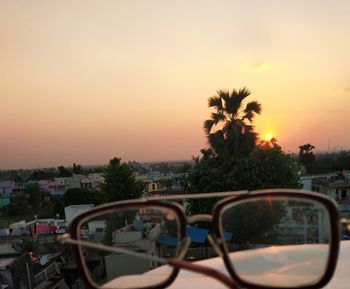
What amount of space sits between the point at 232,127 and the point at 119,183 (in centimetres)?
526

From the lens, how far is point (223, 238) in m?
0.70

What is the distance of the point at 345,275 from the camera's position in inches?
42.7

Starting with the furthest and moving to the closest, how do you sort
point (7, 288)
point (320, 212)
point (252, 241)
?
point (7, 288) < point (252, 241) < point (320, 212)

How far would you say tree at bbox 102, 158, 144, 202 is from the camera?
1345 centimetres

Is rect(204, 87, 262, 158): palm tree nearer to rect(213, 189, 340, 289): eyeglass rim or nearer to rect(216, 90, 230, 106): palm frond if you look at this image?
rect(216, 90, 230, 106): palm frond

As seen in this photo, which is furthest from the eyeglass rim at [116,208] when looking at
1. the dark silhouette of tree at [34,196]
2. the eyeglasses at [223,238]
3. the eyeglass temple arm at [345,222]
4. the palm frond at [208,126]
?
the dark silhouette of tree at [34,196]

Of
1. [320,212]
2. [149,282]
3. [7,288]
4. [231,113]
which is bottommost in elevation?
[7,288]

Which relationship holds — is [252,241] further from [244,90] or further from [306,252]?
[244,90]

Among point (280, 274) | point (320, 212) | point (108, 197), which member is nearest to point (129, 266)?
point (280, 274)

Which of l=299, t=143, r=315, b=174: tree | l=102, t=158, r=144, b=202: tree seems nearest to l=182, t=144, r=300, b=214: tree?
l=102, t=158, r=144, b=202: tree

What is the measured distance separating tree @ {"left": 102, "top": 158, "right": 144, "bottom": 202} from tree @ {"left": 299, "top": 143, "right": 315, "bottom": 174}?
76.7 feet

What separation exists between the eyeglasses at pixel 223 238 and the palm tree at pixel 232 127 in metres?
9.41

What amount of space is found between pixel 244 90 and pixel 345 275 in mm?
9781

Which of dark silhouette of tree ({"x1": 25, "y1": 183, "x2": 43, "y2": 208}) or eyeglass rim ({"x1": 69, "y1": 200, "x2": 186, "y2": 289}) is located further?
dark silhouette of tree ({"x1": 25, "y1": 183, "x2": 43, "y2": 208})
